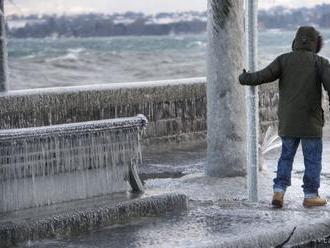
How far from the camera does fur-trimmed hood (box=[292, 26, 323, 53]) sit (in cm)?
830

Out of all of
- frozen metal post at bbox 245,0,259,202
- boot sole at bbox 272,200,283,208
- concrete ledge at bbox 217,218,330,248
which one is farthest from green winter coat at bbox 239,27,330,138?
concrete ledge at bbox 217,218,330,248

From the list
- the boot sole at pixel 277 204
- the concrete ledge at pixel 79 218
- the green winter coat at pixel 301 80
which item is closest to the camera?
the concrete ledge at pixel 79 218

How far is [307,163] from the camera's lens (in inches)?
335

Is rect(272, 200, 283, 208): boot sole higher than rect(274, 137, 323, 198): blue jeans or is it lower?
lower

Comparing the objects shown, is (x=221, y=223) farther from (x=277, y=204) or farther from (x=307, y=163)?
(x=307, y=163)

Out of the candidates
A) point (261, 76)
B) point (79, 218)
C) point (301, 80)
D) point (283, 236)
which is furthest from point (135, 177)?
point (301, 80)

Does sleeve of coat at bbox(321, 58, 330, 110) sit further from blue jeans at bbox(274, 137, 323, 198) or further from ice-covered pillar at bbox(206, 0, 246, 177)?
ice-covered pillar at bbox(206, 0, 246, 177)

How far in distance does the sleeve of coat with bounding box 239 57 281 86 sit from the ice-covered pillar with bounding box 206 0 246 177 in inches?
62.2

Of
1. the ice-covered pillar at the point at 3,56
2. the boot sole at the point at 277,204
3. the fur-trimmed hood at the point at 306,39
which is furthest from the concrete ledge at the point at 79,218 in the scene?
the ice-covered pillar at the point at 3,56

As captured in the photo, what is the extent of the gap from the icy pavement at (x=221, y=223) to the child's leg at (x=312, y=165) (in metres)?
0.19

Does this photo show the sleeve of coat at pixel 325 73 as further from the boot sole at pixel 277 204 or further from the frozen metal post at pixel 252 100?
the boot sole at pixel 277 204

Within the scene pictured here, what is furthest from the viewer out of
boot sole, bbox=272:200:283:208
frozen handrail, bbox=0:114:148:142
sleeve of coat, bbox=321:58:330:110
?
boot sole, bbox=272:200:283:208

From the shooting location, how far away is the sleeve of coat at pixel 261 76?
27.1 feet

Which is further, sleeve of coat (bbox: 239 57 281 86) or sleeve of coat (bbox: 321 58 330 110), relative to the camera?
sleeve of coat (bbox: 239 57 281 86)
